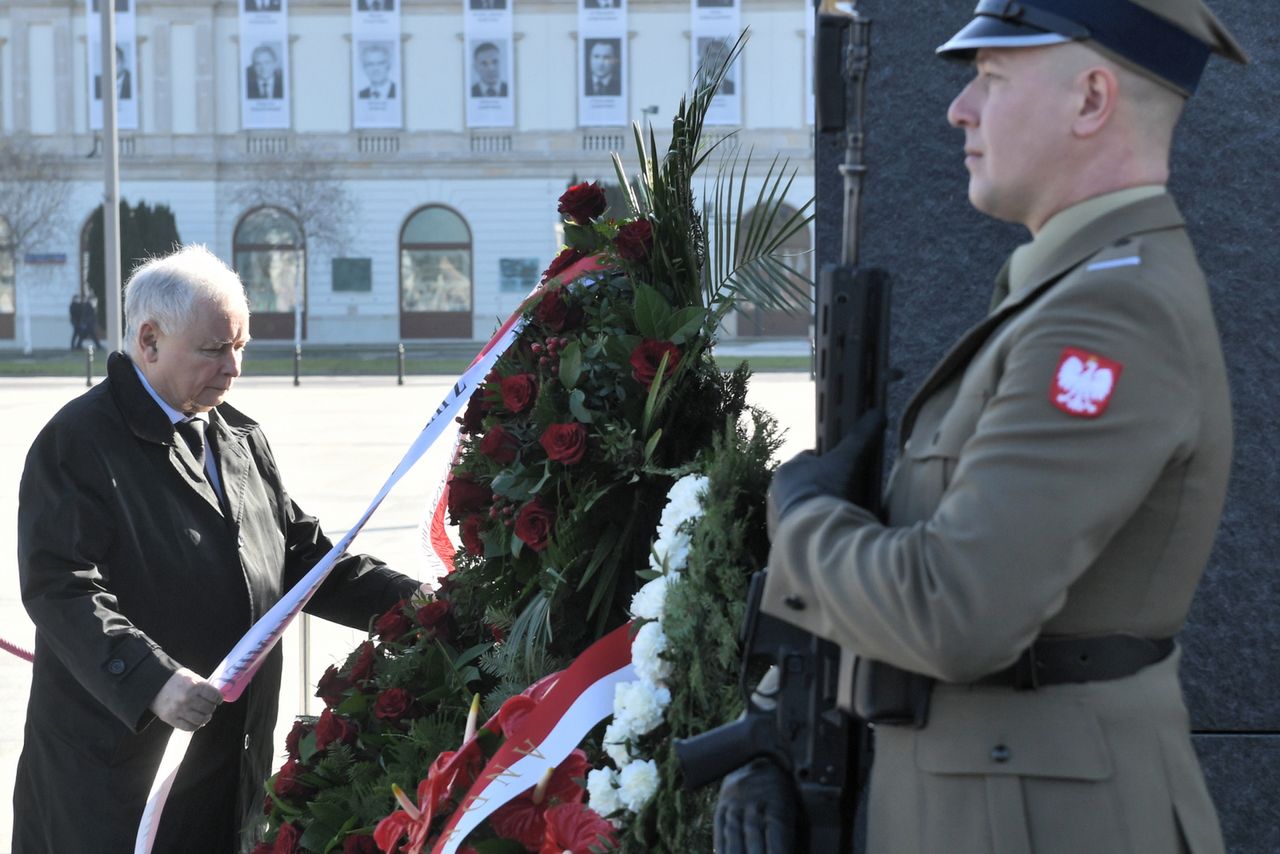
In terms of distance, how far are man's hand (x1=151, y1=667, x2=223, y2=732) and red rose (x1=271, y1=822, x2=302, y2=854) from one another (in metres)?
0.30

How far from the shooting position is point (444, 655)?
10.5 ft

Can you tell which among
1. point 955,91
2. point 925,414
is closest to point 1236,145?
point 955,91

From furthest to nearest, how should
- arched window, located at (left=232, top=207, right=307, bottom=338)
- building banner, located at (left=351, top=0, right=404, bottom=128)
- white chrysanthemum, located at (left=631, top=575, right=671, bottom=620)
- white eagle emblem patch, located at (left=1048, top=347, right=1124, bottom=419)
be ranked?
arched window, located at (left=232, top=207, right=307, bottom=338) → building banner, located at (left=351, top=0, right=404, bottom=128) → white chrysanthemum, located at (left=631, top=575, right=671, bottom=620) → white eagle emblem patch, located at (left=1048, top=347, right=1124, bottom=419)

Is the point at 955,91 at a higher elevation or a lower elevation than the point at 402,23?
lower

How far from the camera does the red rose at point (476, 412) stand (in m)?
3.29

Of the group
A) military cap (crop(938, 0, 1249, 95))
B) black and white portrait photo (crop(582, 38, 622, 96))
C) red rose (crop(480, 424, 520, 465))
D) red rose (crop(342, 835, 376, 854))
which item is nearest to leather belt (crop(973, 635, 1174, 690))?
military cap (crop(938, 0, 1249, 95))

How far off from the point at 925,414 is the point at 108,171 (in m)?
15.2

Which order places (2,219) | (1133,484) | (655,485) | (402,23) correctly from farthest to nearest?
(402,23) < (2,219) < (655,485) < (1133,484)

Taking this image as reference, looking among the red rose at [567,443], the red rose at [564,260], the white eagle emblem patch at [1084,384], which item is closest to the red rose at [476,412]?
the red rose at [564,260]

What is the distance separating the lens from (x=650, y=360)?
2.92 metres

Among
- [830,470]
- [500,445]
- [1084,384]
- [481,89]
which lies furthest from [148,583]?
[481,89]

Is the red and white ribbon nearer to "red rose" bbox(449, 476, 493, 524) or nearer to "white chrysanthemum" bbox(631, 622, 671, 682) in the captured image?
"white chrysanthemum" bbox(631, 622, 671, 682)

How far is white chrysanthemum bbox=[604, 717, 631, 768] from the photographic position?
102 inches

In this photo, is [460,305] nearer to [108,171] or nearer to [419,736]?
[108,171]
